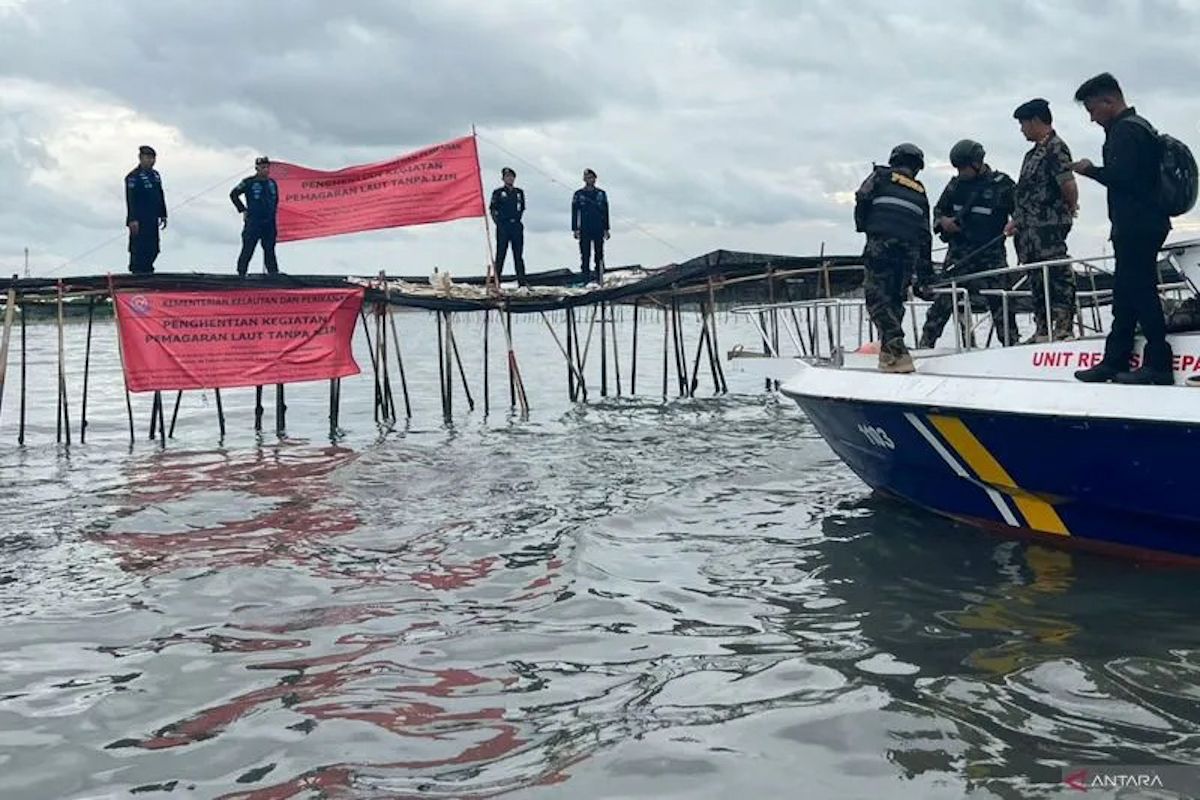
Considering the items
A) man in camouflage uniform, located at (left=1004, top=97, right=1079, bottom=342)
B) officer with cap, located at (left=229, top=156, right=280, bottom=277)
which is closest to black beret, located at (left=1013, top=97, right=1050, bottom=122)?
man in camouflage uniform, located at (left=1004, top=97, right=1079, bottom=342)

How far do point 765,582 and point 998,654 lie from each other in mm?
1549

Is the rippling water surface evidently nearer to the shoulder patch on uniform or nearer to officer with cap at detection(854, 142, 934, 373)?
officer with cap at detection(854, 142, 934, 373)

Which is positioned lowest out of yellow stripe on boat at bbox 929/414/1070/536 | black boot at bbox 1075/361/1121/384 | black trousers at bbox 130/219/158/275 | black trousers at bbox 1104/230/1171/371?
yellow stripe on boat at bbox 929/414/1070/536

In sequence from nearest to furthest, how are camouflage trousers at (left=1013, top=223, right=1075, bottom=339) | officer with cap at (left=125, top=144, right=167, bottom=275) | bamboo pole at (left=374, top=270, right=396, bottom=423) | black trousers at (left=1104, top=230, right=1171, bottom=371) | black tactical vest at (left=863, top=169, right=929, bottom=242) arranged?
black trousers at (left=1104, top=230, right=1171, bottom=371) < camouflage trousers at (left=1013, top=223, right=1075, bottom=339) < black tactical vest at (left=863, top=169, right=929, bottom=242) < officer with cap at (left=125, top=144, right=167, bottom=275) < bamboo pole at (left=374, top=270, right=396, bottom=423)

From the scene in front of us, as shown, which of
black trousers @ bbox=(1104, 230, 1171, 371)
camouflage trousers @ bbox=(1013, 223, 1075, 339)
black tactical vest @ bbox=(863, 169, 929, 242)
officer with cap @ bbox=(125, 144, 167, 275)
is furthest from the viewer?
officer with cap @ bbox=(125, 144, 167, 275)

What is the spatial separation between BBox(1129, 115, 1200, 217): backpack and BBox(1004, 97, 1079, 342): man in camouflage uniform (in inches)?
55.0

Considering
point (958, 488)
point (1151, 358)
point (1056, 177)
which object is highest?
point (1056, 177)

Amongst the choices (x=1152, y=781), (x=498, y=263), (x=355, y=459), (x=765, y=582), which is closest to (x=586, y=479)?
(x=355, y=459)

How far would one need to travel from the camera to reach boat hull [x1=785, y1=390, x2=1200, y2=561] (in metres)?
5.51

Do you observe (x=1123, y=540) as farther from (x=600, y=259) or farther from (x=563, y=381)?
(x=563, y=381)

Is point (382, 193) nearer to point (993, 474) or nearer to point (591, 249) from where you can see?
point (591, 249)

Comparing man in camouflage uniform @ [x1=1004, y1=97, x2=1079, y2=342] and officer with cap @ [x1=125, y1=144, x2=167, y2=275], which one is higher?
officer with cap @ [x1=125, y1=144, x2=167, y2=275]

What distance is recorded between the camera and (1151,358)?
18.8 ft

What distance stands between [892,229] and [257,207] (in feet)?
34.3
